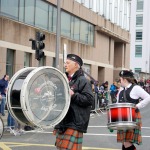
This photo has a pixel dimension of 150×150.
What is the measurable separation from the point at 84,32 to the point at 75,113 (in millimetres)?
30730

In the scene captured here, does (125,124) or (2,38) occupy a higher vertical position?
(2,38)

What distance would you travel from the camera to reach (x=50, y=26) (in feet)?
94.2

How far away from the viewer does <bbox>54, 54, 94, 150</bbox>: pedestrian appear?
5.38 meters

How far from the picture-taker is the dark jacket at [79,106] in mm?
5375

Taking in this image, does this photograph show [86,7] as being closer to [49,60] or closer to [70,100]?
[49,60]

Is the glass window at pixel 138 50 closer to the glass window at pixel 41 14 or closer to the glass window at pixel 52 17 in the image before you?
the glass window at pixel 52 17

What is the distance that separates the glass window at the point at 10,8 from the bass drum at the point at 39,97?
693 inches

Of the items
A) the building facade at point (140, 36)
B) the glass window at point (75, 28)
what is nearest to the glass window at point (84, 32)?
the glass window at point (75, 28)

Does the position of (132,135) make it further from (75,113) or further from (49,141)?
(49,141)

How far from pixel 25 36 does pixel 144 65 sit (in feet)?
192

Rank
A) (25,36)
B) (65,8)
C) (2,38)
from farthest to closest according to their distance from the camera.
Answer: (65,8) → (25,36) → (2,38)

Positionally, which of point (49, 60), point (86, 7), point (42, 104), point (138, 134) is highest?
point (86, 7)

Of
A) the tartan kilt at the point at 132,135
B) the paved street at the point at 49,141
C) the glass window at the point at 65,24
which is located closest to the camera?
the tartan kilt at the point at 132,135

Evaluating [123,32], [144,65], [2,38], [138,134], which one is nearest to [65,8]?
[2,38]
